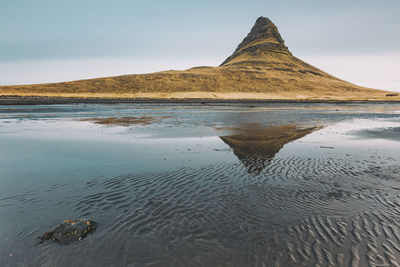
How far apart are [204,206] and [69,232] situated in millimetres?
3487

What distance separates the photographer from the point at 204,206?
6590mm

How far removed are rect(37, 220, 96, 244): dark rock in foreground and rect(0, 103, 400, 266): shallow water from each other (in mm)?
180

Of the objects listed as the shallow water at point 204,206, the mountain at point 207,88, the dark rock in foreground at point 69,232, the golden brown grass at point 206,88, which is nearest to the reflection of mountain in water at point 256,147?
the shallow water at point 204,206

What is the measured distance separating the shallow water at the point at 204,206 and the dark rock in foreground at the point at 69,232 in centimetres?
18

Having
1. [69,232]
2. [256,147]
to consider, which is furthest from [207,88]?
[69,232]

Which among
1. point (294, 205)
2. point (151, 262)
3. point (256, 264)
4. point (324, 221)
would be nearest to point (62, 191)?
point (151, 262)

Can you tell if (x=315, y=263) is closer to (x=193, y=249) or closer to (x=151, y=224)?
(x=193, y=249)

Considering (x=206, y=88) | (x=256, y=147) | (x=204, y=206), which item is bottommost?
(x=204, y=206)

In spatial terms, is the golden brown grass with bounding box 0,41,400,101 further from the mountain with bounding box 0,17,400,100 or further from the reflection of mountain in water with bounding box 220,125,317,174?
the reflection of mountain in water with bounding box 220,125,317,174

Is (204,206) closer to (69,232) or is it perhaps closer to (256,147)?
(69,232)

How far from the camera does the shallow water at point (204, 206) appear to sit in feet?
15.1

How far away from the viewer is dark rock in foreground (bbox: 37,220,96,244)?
16.1ft

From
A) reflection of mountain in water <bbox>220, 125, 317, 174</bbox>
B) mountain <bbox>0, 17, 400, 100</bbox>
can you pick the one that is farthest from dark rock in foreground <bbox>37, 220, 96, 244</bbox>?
mountain <bbox>0, 17, 400, 100</bbox>

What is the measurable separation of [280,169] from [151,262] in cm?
729
